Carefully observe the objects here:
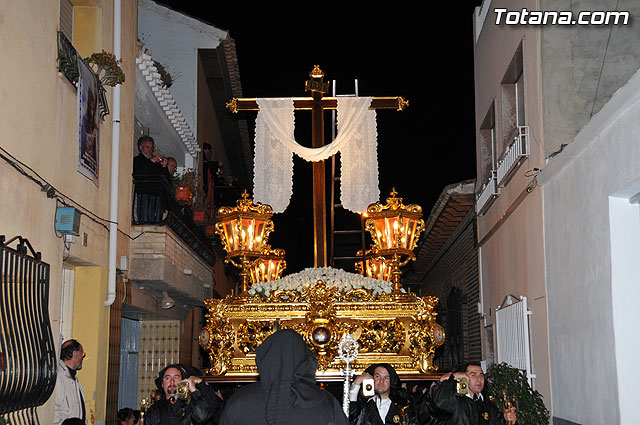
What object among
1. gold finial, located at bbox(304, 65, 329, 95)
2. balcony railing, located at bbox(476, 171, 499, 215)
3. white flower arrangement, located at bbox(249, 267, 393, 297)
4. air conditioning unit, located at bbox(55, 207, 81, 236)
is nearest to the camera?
air conditioning unit, located at bbox(55, 207, 81, 236)

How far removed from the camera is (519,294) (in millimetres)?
11641

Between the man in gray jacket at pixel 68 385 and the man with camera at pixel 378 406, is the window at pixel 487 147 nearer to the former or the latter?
the man with camera at pixel 378 406

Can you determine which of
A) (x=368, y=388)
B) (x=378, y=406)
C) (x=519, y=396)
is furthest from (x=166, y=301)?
(x=519, y=396)

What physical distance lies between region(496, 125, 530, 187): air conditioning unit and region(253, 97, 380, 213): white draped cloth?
1817 millimetres

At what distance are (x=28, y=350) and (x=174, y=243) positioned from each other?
657 centimetres

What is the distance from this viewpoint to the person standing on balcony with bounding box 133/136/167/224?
13.1 metres

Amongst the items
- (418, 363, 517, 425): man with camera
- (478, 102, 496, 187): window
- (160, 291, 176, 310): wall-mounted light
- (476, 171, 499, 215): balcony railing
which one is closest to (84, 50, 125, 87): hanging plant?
(160, 291, 176, 310): wall-mounted light

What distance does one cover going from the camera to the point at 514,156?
11.4 meters

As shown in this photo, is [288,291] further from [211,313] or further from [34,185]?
[34,185]

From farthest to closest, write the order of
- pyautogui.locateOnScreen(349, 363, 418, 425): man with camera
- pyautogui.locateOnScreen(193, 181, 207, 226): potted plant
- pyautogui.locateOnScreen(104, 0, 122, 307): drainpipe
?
pyautogui.locateOnScreen(193, 181, 207, 226): potted plant < pyautogui.locateOnScreen(104, 0, 122, 307): drainpipe < pyautogui.locateOnScreen(349, 363, 418, 425): man with camera

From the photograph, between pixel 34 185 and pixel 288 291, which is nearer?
pixel 34 185

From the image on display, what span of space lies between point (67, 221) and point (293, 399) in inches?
193

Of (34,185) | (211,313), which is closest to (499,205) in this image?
(211,313)

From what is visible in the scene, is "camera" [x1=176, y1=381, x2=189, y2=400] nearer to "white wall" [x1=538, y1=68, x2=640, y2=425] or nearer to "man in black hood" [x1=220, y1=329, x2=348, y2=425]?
"man in black hood" [x1=220, y1=329, x2=348, y2=425]
